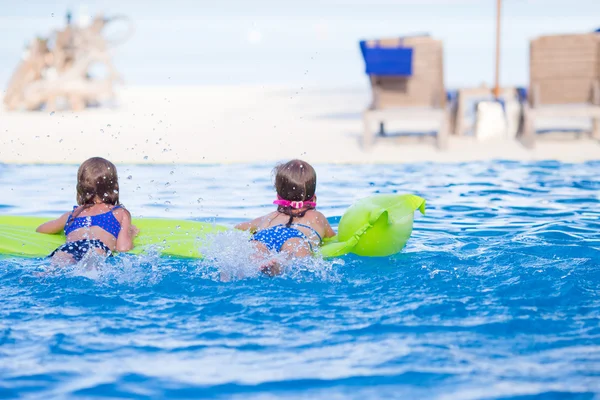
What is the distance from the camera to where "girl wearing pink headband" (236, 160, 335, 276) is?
13.2ft

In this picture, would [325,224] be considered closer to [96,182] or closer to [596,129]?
[96,182]

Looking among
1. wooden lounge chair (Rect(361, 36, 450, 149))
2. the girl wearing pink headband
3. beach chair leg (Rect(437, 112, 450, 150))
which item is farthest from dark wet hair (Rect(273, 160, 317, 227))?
beach chair leg (Rect(437, 112, 450, 150))

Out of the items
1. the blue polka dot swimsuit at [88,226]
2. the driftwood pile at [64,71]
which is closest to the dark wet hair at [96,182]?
the blue polka dot swimsuit at [88,226]

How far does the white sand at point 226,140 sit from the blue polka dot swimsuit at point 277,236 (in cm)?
485

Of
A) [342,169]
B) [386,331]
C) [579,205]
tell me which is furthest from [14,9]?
[386,331]

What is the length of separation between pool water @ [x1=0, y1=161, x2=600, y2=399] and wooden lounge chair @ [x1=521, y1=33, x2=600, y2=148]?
4947 millimetres

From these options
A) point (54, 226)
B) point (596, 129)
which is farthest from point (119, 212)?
point (596, 129)

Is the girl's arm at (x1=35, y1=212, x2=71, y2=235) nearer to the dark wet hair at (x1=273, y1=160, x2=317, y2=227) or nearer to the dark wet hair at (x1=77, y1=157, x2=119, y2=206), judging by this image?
the dark wet hair at (x1=77, y1=157, x2=119, y2=206)

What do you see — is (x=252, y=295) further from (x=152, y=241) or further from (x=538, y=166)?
(x=538, y=166)

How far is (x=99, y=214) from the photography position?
14.1 ft

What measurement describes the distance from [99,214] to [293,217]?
1121 millimetres

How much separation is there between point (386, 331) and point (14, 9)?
29288 millimetres

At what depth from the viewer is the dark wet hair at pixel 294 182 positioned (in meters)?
4.21

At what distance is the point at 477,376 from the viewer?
8.37 ft
